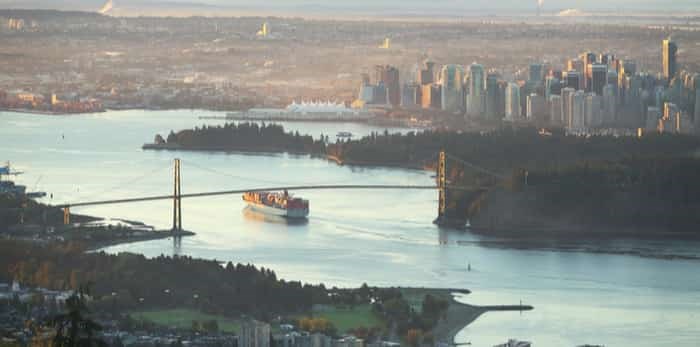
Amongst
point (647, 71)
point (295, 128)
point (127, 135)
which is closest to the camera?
point (127, 135)

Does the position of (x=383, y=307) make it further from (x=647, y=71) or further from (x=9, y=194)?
(x=647, y=71)

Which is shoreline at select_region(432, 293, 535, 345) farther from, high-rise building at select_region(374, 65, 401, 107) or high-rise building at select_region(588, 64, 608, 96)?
high-rise building at select_region(374, 65, 401, 107)

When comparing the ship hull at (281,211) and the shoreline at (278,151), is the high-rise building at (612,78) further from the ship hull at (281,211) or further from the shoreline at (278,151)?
the ship hull at (281,211)

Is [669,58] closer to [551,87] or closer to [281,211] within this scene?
[551,87]

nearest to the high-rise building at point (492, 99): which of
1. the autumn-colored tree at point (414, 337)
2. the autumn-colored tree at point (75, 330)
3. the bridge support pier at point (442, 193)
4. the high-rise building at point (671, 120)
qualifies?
the high-rise building at point (671, 120)

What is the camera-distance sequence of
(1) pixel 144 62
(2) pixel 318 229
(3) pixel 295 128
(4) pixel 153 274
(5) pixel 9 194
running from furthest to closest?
(1) pixel 144 62
(3) pixel 295 128
(5) pixel 9 194
(2) pixel 318 229
(4) pixel 153 274

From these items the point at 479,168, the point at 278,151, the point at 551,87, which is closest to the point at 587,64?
the point at 551,87

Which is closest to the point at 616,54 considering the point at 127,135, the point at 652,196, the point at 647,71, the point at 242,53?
the point at 647,71
